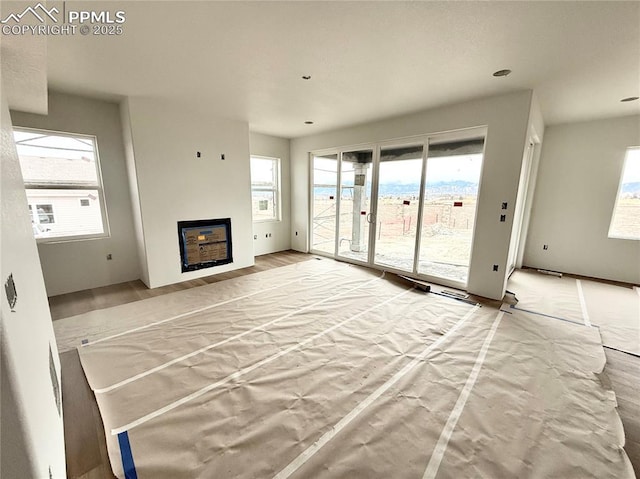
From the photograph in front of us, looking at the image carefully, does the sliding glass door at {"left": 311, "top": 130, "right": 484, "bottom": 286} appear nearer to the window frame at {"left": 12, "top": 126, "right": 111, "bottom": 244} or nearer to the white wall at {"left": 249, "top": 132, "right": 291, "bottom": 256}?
the white wall at {"left": 249, "top": 132, "right": 291, "bottom": 256}

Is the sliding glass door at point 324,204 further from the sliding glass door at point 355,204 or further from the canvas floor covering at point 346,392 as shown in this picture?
the canvas floor covering at point 346,392

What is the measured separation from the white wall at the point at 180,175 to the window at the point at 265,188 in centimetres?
87

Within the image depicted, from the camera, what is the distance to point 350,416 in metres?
1.79

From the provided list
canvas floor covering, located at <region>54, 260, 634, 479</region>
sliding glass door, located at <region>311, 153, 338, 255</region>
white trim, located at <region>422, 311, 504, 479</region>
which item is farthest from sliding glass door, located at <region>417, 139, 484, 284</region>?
sliding glass door, located at <region>311, 153, 338, 255</region>

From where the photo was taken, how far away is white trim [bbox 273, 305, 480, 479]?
4.81 ft

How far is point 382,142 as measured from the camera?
4617 millimetres

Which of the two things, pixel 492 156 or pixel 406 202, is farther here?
pixel 406 202

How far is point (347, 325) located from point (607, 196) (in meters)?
5.02

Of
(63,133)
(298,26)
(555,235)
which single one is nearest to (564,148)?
(555,235)

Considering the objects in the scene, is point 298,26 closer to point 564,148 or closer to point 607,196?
point 564,148

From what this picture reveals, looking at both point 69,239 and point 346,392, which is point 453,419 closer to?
point 346,392

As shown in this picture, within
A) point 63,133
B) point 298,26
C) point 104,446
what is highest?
point 298,26

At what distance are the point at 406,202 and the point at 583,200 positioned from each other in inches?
122

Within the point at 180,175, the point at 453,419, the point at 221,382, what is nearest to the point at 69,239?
the point at 180,175
